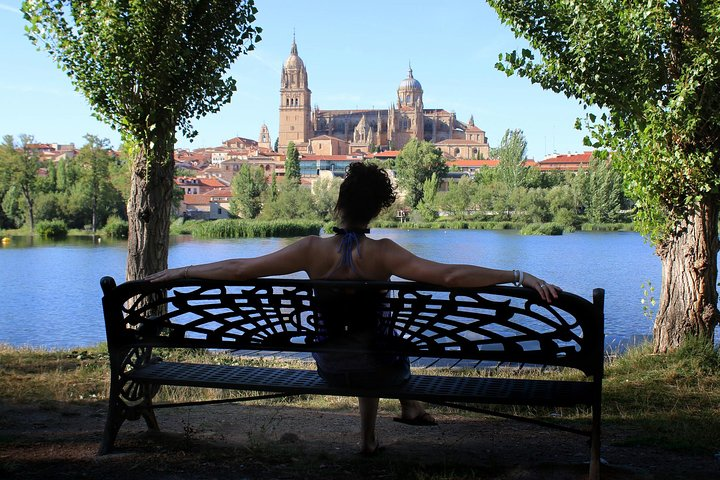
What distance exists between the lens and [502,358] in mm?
2842

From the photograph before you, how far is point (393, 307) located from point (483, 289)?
1.19 feet

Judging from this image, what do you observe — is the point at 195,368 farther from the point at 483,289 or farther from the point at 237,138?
the point at 237,138

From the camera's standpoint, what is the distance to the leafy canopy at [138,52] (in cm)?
682

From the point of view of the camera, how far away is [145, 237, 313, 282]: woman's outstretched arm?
115 inches

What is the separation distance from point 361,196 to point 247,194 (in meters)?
75.9

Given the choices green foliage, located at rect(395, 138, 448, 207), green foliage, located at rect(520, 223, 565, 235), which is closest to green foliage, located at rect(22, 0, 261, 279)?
green foliage, located at rect(520, 223, 565, 235)

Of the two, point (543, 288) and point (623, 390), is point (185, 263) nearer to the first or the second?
point (623, 390)

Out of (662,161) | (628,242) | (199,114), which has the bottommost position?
(628,242)

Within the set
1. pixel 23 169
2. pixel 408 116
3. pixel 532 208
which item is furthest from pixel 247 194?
pixel 408 116

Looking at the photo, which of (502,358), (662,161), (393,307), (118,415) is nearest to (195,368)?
(118,415)

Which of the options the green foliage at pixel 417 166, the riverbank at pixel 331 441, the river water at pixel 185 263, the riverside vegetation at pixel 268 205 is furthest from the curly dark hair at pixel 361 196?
the green foliage at pixel 417 166

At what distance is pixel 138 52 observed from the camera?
6824mm

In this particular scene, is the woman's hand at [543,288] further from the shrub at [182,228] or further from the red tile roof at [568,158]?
the red tile roof at [568,158]

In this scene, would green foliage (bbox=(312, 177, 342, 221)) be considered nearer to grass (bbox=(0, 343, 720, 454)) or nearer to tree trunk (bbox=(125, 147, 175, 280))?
tree trunk (bbox=(125, 147, 175, 280))
